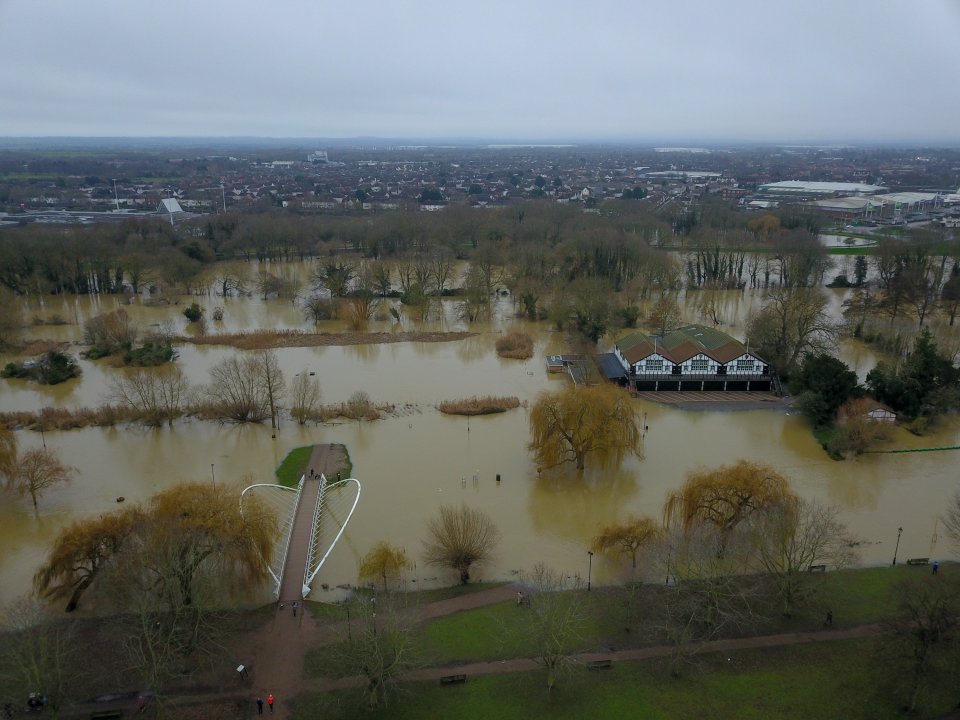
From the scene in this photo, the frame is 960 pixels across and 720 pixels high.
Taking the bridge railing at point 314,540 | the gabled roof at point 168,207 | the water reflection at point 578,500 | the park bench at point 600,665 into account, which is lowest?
the water reflection at point 578,500

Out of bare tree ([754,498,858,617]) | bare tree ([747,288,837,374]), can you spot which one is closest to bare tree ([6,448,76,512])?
bare tree ([754,498,858,617])

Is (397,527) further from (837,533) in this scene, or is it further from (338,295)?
(338,295)

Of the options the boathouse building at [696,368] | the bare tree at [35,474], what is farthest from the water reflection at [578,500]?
the bare tree at [35,474]

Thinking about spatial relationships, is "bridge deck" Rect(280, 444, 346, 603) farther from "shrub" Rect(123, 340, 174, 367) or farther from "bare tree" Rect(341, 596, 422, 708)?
"shrub" Rect(123, 340, 174, 367)

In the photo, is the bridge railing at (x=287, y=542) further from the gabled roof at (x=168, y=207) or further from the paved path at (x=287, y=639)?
the gabled roof at (x=168, y=207)

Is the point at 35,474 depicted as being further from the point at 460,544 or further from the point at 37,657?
the point at 460,544
